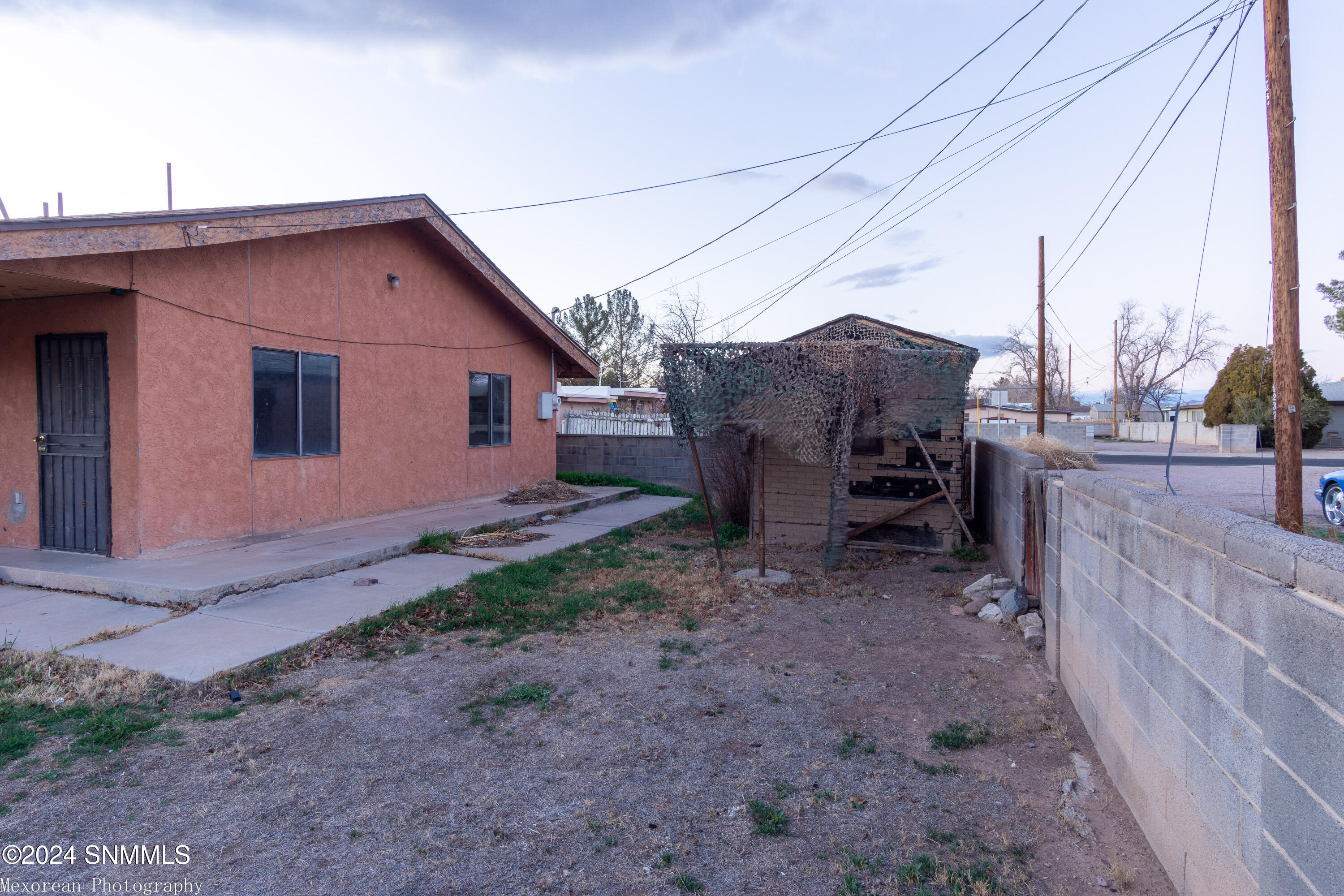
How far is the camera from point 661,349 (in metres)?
7.87

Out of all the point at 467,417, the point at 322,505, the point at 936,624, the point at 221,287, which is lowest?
the point at 936,624

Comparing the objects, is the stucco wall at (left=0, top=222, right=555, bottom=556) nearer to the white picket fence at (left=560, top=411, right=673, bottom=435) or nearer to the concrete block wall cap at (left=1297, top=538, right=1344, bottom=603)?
the white picket fence at (left=560, top=411, right=673, bottom=435)

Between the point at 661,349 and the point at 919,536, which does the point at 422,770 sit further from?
the point at 919,536

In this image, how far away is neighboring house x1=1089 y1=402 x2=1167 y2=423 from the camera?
54.1 meters

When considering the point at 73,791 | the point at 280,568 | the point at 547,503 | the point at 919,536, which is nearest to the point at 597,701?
the point at 73,791

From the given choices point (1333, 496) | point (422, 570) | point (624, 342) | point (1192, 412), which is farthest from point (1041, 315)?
point (1192, 412)

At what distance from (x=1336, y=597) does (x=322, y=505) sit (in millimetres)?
9264

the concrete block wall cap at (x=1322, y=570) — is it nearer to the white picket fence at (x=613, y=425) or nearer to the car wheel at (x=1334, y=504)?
the car wheel at (x=1334, y=504)

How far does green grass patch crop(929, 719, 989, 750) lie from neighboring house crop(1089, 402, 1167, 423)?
5137 centimetres

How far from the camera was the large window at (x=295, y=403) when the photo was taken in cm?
806

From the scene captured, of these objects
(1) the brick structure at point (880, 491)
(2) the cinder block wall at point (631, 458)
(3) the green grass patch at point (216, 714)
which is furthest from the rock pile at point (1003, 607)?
(2) the cinder block wall at point (631, 458)

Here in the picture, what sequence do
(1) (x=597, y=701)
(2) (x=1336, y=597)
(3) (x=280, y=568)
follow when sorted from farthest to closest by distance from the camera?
(3) (x=280, y=568) → (1) (x=597, y=701) → (2) (x=1336, y=597)

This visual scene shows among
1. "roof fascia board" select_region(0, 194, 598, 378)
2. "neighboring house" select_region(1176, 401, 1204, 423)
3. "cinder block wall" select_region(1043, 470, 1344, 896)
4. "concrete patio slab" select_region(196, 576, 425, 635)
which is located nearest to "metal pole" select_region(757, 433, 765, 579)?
"concrete patio slab" select_region(196, 576, 425, 635)

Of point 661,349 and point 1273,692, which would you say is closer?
point 1273,692
